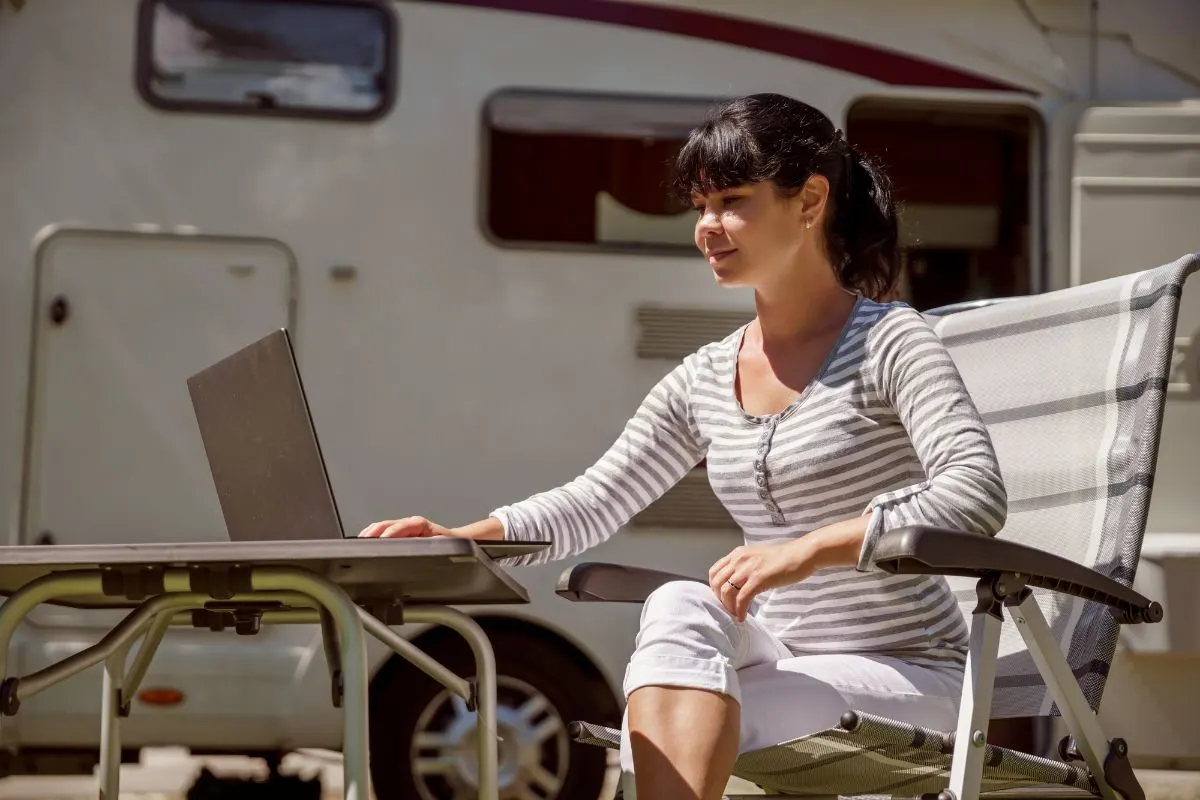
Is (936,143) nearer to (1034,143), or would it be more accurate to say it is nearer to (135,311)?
(1034,143)

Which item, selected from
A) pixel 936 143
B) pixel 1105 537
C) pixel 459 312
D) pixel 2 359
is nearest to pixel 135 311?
pixel 2 359

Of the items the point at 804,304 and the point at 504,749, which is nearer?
the point at 804,304

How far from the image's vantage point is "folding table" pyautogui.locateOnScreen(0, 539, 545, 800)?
152 centimetres

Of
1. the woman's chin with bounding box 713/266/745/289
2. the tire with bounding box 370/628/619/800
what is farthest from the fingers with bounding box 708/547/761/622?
the tire with bounding box 370/628/619/800

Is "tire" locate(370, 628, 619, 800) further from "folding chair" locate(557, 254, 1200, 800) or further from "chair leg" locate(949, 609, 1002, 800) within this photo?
"chair leg" locate(949, 609, 1002, 800)

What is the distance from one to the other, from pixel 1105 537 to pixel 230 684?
2350 millimetres

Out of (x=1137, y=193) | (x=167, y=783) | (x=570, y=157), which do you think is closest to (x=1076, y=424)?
(x=1137, y=193)

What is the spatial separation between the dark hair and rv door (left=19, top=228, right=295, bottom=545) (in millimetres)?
2100

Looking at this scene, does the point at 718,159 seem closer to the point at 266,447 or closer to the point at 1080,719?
the point at 266,447

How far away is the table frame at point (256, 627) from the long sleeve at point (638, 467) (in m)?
0.28

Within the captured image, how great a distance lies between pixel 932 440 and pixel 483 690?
0.64 m

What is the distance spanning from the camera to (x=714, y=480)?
6.80 feet

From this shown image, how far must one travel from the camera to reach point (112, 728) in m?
2.07

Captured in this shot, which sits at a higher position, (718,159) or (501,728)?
(718,159)
